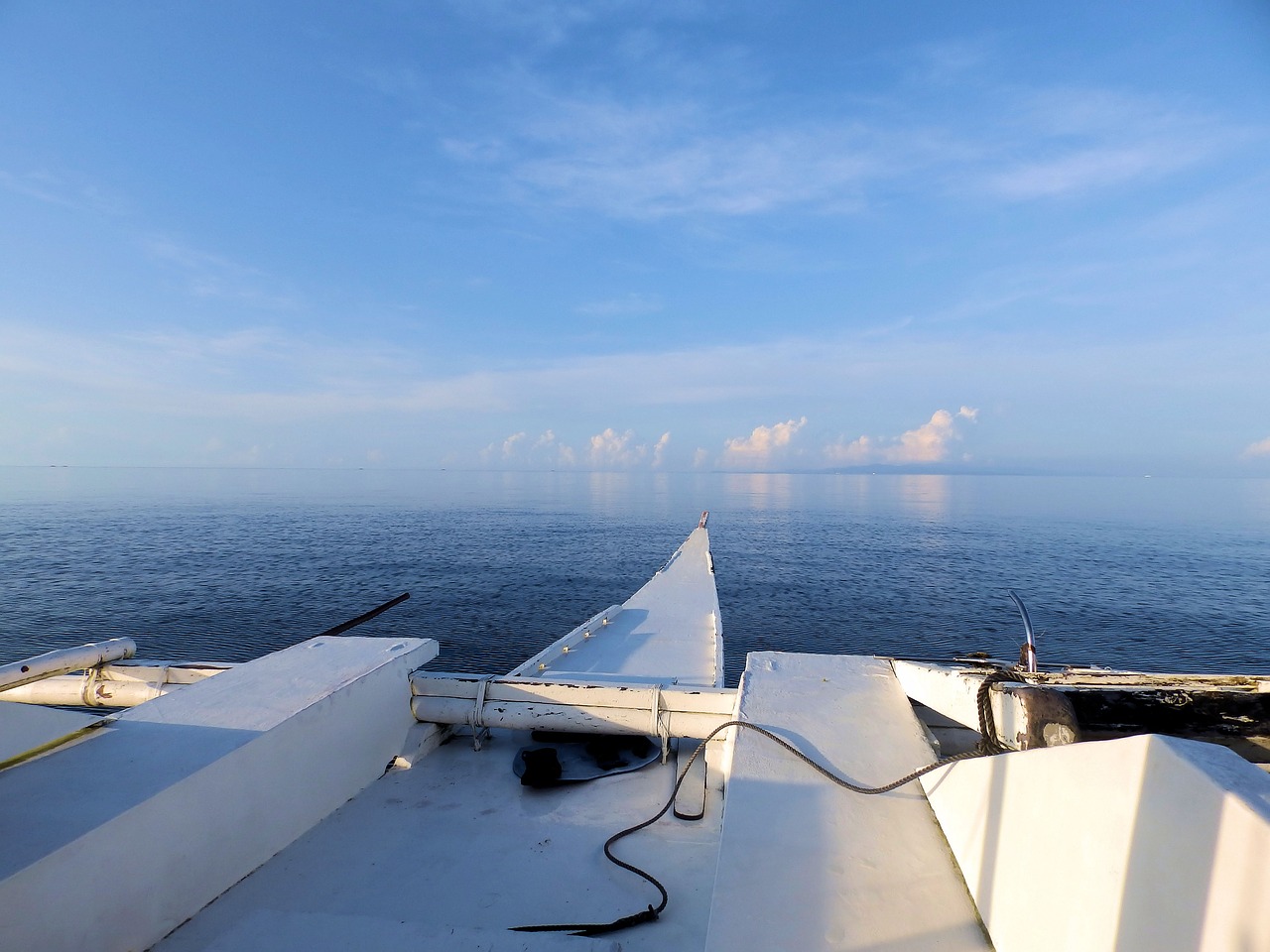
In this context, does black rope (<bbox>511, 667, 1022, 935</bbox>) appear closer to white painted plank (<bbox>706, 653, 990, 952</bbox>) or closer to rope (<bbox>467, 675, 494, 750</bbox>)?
white painted plank (<bbox>706, 653, 990, 952</bbox>)

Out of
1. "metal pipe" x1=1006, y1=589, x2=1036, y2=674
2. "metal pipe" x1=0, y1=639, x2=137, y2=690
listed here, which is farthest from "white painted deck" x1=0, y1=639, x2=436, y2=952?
"metal pipe" x1=1006, y1=589, x2=1036, y2=674

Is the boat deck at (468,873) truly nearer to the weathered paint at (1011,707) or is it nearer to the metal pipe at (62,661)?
the weathered paint at (1011,707)

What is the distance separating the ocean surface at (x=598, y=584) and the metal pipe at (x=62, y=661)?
27.3 ft

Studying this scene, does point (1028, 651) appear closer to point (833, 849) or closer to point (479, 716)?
point (833, 849)

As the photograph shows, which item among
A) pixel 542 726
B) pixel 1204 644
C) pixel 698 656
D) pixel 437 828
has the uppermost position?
pixel 542 726

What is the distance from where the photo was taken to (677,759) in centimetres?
441

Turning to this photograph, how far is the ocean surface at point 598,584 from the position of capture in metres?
14.5

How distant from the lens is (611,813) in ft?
12.3

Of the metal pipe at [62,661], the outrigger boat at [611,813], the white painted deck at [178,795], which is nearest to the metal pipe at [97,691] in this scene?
the outrigger boat at [611,813]

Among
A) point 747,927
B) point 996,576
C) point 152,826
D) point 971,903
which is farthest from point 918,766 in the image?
point 996,576

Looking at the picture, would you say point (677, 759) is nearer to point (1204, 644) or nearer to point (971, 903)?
point (971, 903)

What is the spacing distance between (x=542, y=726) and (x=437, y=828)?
39.8 inches

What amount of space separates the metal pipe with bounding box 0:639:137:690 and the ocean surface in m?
8.33

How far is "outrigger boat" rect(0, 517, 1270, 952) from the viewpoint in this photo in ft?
5.44
